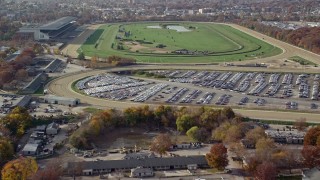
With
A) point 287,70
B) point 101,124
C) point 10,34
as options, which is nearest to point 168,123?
point 101,124

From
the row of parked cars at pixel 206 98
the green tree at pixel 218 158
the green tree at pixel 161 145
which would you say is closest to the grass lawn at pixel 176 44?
the row of parked cars at pixel 206 98

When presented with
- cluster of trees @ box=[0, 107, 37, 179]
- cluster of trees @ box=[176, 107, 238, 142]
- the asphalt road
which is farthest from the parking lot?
cluster of trees @ box=[0, 107, 37, 179]

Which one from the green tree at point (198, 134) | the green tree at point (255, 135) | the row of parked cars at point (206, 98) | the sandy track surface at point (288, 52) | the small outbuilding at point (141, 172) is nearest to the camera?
the small outbuilding at point (141, 172)

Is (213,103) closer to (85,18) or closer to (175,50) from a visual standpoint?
(175,50)

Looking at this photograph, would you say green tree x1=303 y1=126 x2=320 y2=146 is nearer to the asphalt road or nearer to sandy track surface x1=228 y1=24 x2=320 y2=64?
the asphalt road

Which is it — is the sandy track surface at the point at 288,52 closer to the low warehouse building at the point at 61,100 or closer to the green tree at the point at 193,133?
the low warehouse building at the point at 61,100

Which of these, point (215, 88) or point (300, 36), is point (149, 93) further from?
point (300, 36)
